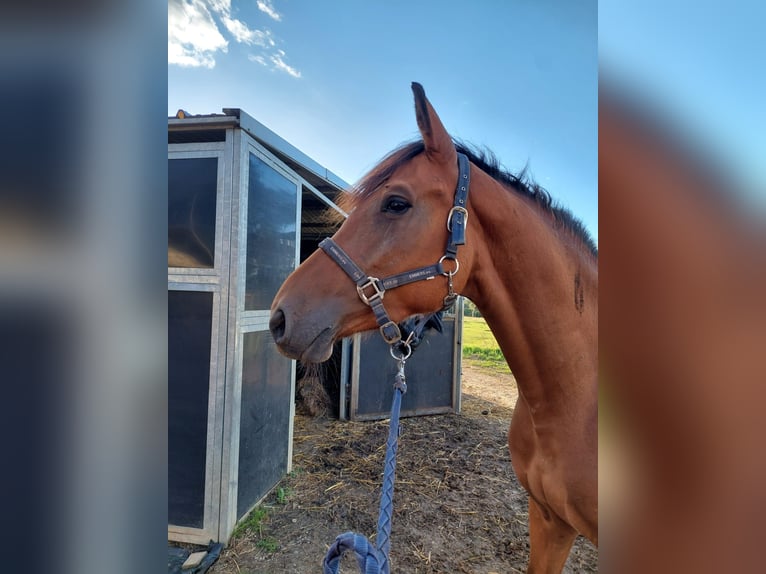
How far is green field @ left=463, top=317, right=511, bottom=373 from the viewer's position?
10.2 metres

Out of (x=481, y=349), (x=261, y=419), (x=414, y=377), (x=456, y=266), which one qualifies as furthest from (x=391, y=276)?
(x=481, y=349)

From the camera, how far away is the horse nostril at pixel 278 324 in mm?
1205

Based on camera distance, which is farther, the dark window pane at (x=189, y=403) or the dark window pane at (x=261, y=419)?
the dark window pane at (x=261, y=419)

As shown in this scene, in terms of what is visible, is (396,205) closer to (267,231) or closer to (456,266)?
(456,266)

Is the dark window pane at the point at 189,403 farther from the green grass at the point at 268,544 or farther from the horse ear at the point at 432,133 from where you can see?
the horse ear at the point at 432,133

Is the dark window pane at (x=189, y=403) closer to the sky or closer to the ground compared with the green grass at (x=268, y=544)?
closer to the sky
